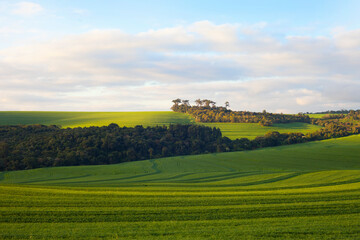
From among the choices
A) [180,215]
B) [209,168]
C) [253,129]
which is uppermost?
[253,129]

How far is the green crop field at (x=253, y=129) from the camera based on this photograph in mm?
79406

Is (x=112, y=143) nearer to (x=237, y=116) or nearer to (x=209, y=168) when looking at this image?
(x=209, y=168)

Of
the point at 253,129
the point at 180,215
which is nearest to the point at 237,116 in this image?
the point at 253,129

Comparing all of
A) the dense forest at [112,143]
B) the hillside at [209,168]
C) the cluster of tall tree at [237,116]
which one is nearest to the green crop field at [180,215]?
the hillside at [209,168]

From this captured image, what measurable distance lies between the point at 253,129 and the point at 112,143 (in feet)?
154

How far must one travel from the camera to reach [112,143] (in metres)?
56.7

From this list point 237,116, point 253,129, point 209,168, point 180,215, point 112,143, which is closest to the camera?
point 180,215

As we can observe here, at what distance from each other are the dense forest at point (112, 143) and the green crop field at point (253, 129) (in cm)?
668

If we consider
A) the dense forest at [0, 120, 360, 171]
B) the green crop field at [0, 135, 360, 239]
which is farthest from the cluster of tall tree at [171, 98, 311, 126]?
the green crop field at [0, 135, 360, 239]

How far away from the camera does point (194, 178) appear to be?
3073 centimetres

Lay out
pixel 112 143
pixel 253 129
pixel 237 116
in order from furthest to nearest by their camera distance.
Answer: pixel 237 116, pixel 253 129, pixel 112 143

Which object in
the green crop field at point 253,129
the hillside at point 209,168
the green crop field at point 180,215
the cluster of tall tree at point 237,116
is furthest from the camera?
the cluster of tall tree at point 237,116

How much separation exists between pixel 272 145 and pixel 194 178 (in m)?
42.5

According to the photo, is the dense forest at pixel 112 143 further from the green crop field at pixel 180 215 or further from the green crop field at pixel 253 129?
the green crop field at pixel 180 215
